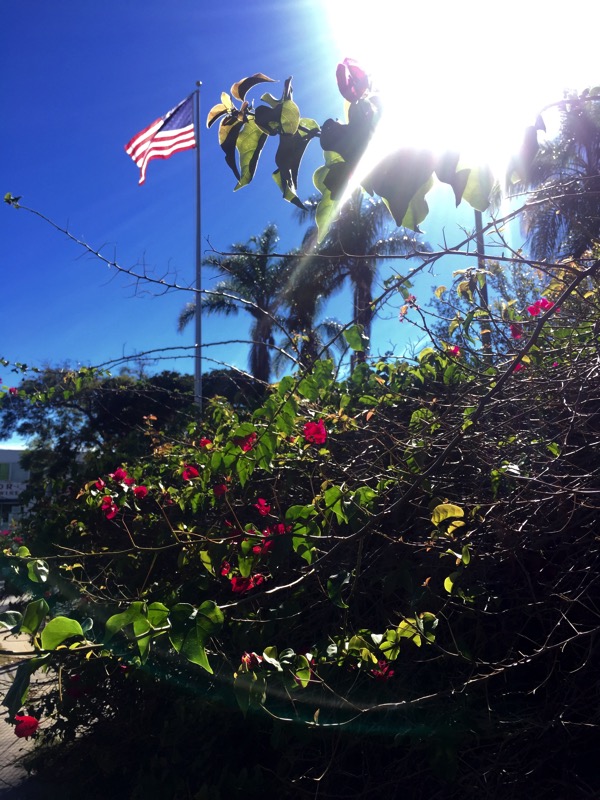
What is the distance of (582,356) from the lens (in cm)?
275

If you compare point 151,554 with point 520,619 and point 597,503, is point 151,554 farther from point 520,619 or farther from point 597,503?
point 597,503

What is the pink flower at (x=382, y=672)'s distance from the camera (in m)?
2.23

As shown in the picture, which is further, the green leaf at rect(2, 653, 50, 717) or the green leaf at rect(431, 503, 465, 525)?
the green leaf at rect(431, 503, 465, 525)

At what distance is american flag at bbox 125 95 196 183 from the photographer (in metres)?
13.8

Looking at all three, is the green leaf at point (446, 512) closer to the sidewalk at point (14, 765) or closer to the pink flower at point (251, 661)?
the pink flower at point (251, 661)

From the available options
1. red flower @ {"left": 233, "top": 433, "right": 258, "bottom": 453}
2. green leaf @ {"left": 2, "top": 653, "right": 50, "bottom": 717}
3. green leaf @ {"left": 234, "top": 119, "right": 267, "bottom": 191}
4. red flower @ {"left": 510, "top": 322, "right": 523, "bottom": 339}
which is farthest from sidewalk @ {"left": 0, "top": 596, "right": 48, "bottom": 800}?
red flower @ {"left": 510, "top": 322, "right": 523, "bottom": 339}

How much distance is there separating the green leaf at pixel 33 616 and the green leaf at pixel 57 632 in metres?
0.14

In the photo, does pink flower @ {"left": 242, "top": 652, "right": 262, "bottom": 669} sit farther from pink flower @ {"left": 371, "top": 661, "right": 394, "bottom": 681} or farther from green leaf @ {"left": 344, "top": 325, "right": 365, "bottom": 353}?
green leaf @ {"left": 344, "top": 325, "right": 365, "bottom": 353}

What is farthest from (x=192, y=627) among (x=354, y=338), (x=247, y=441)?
(x=354, y=338)

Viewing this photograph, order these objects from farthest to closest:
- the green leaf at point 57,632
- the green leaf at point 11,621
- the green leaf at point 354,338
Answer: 1. the green leaf at point 354,338
2. the green leaf at point 11,621
3. the green leaf at point 57,632

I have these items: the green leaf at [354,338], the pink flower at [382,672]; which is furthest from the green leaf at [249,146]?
the pink flower at [382,672]

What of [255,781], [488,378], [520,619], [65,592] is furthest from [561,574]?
[65,592]

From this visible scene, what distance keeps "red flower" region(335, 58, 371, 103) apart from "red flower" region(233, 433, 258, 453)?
128 cm

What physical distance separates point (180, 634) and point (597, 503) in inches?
64.7
